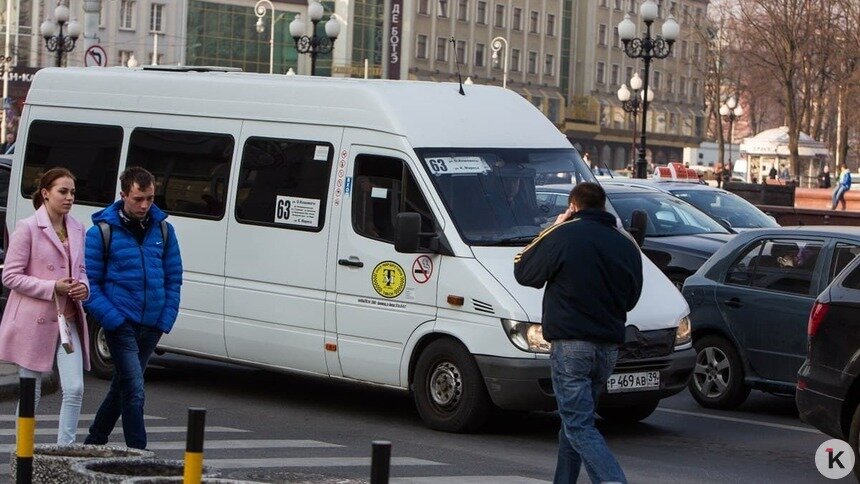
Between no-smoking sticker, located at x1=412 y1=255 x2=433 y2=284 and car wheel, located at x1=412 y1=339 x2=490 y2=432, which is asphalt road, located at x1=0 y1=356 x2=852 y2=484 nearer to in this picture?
car wheel, located at x1=412 y1=339 x2=490 y2=432

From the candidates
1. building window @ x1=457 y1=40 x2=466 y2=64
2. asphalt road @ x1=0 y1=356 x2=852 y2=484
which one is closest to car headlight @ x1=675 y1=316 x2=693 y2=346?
asphalt road @ x1=0 y1=356 x2=852 y2=484

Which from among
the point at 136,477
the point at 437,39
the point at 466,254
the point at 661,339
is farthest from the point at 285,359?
the point at 437,39

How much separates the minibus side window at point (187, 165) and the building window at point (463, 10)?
10075 centimetres

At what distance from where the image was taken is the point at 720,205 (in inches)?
842

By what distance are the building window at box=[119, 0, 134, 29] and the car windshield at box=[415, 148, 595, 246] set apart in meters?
90.5

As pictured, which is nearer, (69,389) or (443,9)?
(69,389)

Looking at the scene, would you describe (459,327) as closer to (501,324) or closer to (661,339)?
(501,324)

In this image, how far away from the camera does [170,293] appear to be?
360 inches

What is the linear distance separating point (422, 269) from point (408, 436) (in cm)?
114

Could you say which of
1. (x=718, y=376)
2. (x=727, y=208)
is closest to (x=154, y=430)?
(x=718, y=376)

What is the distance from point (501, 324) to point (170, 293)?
2.69m

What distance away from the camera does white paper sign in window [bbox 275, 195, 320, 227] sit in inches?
486

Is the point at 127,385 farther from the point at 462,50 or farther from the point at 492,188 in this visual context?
the point at 462,50

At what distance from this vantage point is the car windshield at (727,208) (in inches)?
827
